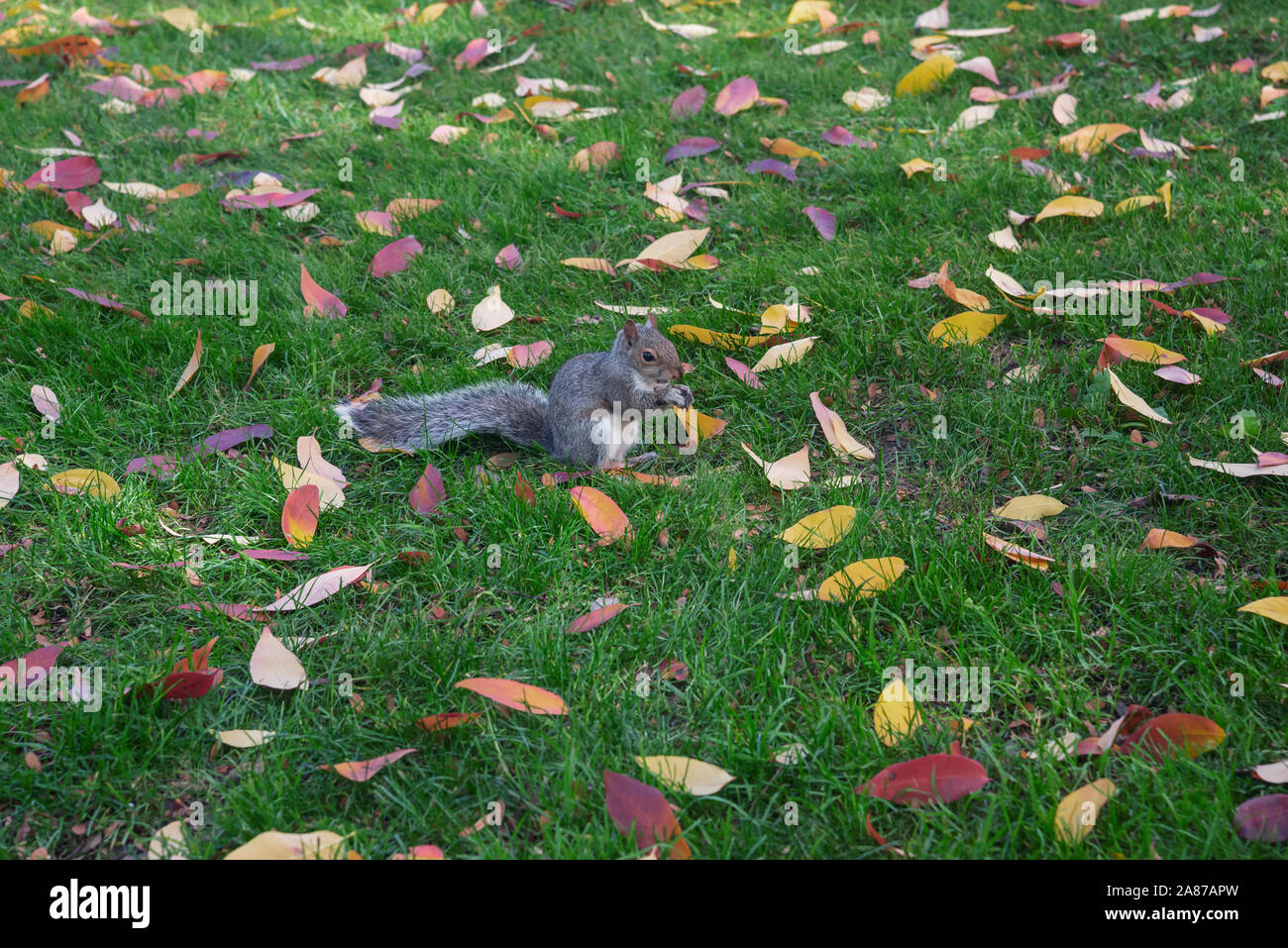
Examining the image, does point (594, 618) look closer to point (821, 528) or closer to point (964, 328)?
point (821, 528)

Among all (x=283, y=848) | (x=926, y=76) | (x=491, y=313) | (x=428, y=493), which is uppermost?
(x=926, y=76)

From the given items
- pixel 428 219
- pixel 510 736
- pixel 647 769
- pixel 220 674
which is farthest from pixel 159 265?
pixel 647 769

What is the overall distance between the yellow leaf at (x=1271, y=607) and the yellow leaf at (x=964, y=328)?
135 centimetres

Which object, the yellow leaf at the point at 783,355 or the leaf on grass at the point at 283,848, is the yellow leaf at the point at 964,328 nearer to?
the yellow leaf at the point at 783,355

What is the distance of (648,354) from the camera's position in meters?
3.14

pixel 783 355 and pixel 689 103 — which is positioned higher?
pixel 689 103

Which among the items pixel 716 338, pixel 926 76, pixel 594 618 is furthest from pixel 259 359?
pixel 926 76

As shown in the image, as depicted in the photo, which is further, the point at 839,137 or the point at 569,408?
the point at 839,137

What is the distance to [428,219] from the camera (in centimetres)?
420

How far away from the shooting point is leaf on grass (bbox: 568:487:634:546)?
8.97 feet

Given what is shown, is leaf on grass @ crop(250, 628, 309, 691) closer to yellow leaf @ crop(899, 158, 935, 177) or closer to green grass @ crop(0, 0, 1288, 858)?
green grass @ crop(0, 0, 1288, 858)

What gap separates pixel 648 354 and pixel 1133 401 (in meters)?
1.47
